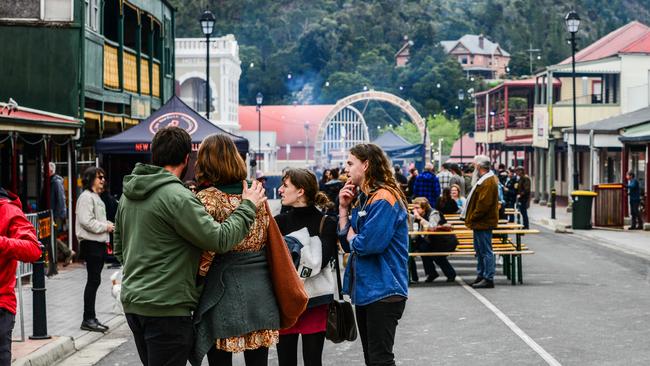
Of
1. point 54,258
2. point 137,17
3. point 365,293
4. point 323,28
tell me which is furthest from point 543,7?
point 365,293

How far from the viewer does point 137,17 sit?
29.7 metres

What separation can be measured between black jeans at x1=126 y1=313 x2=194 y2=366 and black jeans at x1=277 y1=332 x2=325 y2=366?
4.97 ft

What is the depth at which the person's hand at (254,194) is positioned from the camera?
6.10m

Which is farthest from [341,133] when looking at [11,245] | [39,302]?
[11,245]

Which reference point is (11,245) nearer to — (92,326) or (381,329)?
(381,329)

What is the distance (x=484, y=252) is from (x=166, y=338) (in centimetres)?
1080

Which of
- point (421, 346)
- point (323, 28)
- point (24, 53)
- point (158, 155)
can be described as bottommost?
point (421, 346)

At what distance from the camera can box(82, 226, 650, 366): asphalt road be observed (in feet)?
34.9

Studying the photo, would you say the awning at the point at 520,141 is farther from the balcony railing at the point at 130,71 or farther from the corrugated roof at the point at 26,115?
the corrugated roof at the point at 26,115

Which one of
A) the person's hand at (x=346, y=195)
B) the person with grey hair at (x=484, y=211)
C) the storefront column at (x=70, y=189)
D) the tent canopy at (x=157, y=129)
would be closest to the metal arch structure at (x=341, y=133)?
the tent canopy at (x=157, y=129)

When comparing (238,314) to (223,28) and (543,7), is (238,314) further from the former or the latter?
(543,7)

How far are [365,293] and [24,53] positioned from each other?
17530 millimetres

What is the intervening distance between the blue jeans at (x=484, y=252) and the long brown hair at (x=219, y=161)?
10296 millimetres

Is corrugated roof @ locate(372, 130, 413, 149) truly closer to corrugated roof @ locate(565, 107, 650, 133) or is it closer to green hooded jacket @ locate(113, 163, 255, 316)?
corrugated roof @ locate(565, 107, 650, 133)
